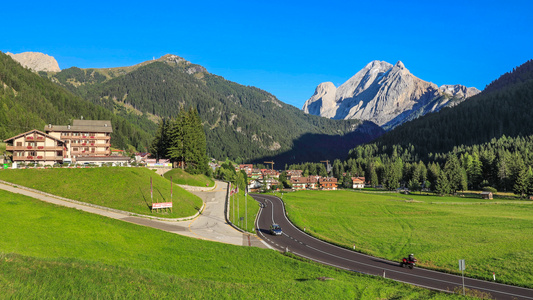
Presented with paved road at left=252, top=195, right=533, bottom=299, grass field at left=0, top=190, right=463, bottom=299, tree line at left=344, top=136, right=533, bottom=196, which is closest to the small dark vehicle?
paved road at left=252, top=195, right=533, bottom=299

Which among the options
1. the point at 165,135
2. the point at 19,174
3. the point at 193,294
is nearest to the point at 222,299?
the point at 193,294

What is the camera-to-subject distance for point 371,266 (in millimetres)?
37281

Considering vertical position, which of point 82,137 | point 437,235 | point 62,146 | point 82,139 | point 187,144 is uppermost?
point 82,137

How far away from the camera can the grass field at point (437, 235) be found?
38250 millimetres

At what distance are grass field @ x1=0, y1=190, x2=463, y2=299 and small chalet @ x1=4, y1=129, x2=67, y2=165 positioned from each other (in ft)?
141

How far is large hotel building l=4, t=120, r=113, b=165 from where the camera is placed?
267ft

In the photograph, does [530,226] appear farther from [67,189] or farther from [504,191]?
[504,191]

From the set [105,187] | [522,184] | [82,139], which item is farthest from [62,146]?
[522,184]

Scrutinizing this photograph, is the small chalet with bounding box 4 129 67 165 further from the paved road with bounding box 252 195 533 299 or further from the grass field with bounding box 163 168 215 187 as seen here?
the paved road with bounding box 252 195 533 299

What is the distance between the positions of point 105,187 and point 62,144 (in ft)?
139

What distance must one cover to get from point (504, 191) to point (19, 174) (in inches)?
7293

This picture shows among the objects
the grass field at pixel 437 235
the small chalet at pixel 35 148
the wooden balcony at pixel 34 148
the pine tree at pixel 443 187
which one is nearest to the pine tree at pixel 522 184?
the pine tree at pixel 443 187

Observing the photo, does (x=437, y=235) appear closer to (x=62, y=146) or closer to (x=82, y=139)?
(x=62, y=146)

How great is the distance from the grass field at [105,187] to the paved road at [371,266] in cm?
1817
